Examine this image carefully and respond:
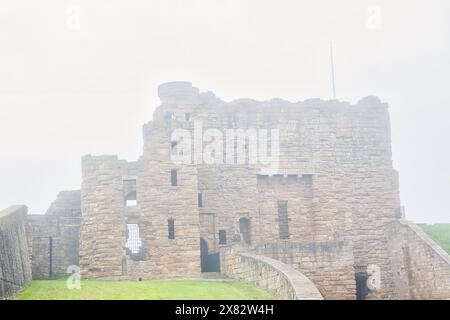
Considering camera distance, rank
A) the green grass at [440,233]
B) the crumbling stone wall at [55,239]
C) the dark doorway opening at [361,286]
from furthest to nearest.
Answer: the dark doorway opening at [361,286] → the crumbling stone wall at [55,239] → the green grass at [440,233]

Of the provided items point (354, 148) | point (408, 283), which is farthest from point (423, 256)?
point (354, 148)

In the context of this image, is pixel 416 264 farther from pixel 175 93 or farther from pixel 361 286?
pixel 175 93

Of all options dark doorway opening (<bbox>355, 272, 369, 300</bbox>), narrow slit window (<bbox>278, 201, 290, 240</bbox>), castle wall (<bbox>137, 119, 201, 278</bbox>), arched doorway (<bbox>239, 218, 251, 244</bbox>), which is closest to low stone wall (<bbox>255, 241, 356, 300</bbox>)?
castle wall (<bbox>137, 119, 201, 278</bbox>)

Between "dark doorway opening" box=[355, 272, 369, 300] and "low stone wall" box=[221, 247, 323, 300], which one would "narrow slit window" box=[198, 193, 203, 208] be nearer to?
"low stone wall" box=[221, 247, 323, 300]

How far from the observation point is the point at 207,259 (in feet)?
120

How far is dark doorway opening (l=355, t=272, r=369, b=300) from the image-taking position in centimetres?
3699

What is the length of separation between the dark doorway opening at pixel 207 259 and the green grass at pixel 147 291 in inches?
256

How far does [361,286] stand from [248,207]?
527cm

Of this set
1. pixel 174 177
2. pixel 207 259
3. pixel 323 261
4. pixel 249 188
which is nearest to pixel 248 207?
pixel 249 188

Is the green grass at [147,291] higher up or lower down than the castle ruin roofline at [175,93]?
lower down

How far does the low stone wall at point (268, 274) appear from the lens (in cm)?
2327

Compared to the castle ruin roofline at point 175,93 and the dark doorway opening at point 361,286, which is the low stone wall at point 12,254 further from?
the dark doorway opening at point 361,286

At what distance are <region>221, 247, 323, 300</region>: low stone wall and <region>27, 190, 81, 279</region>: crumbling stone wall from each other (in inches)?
250

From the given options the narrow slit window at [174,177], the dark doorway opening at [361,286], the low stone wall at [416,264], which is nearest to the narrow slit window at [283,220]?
the dark doorway opening at [361,286]
